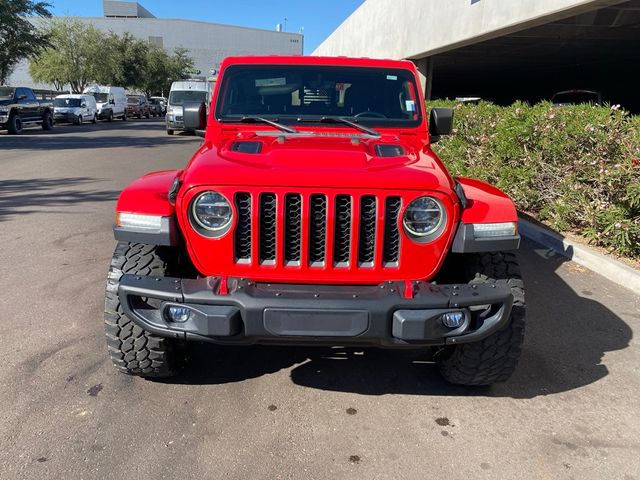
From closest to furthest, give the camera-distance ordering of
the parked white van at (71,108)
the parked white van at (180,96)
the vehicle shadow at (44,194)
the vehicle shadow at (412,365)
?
1. the vehicle shadow at (412,365)
2. the vehicle shadow at (44,194)
3. the parked white van at (180,96)
4. the parked white van at (71,108)

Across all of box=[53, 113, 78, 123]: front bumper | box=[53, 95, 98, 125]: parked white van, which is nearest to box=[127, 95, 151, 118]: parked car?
box=[53, 95, 98, 125]: parked white van

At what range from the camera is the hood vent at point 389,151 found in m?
3.18

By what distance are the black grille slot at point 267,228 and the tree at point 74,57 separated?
145 feet

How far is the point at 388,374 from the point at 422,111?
6.56 feet

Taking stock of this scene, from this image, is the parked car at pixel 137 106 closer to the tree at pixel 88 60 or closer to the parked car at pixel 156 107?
the parked car at pixel 156 107

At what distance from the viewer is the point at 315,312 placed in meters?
2.48

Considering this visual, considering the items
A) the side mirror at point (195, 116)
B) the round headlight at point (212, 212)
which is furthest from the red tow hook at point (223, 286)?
the side mirror at point (195, 116)

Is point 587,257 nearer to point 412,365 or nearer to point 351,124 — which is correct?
point 412,365

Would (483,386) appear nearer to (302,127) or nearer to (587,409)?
(587,409)

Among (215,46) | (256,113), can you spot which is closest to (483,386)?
(256,113)

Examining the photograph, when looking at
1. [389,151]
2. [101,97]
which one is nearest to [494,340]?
[389,151]

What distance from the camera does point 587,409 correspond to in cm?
306

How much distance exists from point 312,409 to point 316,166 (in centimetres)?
137

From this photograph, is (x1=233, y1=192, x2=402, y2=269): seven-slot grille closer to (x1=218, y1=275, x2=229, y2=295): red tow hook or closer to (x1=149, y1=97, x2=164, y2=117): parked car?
(x1=218, y1=275, x2=229, y2=295): red tow hook
